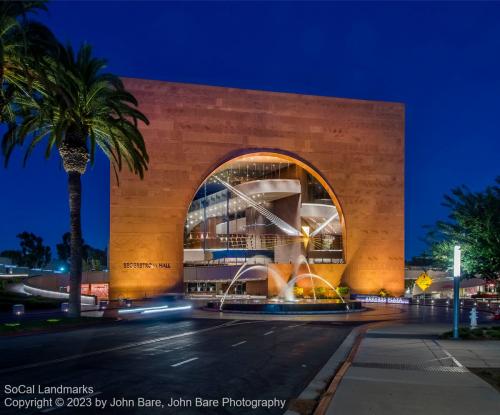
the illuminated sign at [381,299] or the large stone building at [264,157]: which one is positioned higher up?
the large stone building at [264,157]

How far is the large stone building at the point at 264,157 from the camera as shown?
48969 millimetres

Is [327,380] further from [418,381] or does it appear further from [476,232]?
[476,232]

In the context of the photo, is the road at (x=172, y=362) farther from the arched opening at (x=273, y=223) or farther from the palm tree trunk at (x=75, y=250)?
the arched opening at (x=273, y=223)

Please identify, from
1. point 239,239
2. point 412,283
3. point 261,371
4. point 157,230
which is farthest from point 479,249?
point 412,283

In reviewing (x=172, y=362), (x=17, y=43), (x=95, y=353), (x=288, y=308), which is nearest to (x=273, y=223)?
(x=288, y=308)

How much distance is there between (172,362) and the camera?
14.6 metres

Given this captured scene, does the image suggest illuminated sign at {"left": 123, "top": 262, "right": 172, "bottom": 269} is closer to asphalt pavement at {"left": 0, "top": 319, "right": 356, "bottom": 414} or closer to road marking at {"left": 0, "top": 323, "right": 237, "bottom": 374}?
asphalt pavement at {"left": 0, "top": 319, "right": 356, "bottom": 414}

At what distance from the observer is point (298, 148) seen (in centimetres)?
5459

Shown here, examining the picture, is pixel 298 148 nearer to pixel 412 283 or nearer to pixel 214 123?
pixel 214 123

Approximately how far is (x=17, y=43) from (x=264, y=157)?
38.1 m

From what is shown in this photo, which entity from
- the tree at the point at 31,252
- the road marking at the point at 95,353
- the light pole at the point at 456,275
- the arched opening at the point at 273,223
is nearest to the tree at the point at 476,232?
the light pole at the point at 456,275

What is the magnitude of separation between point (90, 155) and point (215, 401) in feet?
67.0

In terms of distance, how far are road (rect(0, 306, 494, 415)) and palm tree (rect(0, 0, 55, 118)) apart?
10.1 meters

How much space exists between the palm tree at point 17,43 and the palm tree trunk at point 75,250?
501 cm
